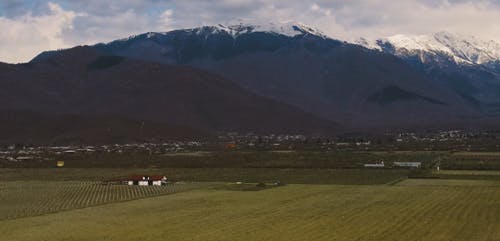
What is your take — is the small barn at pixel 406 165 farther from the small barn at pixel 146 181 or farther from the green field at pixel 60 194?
the small barn at pixel 146 181

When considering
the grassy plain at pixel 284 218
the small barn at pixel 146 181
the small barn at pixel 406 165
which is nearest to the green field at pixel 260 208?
the grassy plain at pixel 284 218

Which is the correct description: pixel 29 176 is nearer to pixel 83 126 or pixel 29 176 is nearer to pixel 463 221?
pixel 463 221

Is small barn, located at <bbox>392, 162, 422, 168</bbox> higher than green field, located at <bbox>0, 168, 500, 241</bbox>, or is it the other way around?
small barn, located at <bbox>392, 162, 422, 168</bbox>

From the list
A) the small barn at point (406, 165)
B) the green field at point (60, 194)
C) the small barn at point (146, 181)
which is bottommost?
the green field at point (60, 194)

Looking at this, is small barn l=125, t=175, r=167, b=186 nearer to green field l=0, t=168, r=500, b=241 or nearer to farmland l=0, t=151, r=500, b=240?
farmland l=0, t=151, r=500, b=240

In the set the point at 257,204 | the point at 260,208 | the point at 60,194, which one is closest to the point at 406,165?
the point at 257,204

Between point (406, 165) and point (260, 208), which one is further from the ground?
point (406, 165)

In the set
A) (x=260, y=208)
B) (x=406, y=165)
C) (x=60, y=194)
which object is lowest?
(x=60, y=194)

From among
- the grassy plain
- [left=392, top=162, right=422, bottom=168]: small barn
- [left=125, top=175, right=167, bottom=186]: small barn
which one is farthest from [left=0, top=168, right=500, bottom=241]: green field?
[left=392, top=162, right=422, bottom=168]: small barn

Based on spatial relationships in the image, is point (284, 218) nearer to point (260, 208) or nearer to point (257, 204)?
point (260, 208)
